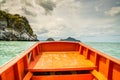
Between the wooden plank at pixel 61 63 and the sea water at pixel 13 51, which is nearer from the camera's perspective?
the wooden plank at pixel 61 63

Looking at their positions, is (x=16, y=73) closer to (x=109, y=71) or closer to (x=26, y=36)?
(x=109, y=71)

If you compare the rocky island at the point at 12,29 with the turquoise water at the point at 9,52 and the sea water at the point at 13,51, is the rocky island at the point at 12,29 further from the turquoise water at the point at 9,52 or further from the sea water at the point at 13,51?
the turquoise water at the point at 9,52

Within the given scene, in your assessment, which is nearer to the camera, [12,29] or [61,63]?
[61,63]

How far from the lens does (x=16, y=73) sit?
3.09 m

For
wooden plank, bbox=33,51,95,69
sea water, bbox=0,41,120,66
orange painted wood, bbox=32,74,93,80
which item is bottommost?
sea water, bbox=0,41,120,66

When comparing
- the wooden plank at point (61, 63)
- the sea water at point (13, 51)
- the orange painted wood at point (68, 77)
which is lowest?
the sea water at point (13, 51)

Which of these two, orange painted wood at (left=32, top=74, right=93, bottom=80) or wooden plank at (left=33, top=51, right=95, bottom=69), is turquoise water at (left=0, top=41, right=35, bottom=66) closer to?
wooden plank at (left=33, top=51, right=95, bottom=69)

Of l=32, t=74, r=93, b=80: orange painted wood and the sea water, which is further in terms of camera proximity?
the sea water

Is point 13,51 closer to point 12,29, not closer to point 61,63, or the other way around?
point 61,63

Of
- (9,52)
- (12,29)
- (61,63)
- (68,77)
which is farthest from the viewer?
(12,29)

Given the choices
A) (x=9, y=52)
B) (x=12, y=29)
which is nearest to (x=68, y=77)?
(x=9, y=52)

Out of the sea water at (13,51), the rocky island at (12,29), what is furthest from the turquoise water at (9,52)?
the rocky island at (12,29)

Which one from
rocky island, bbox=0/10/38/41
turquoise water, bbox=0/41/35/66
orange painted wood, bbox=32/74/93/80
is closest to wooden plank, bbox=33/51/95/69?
orange painted wood, bbox=32/74/93/80

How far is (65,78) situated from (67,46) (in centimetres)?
338
